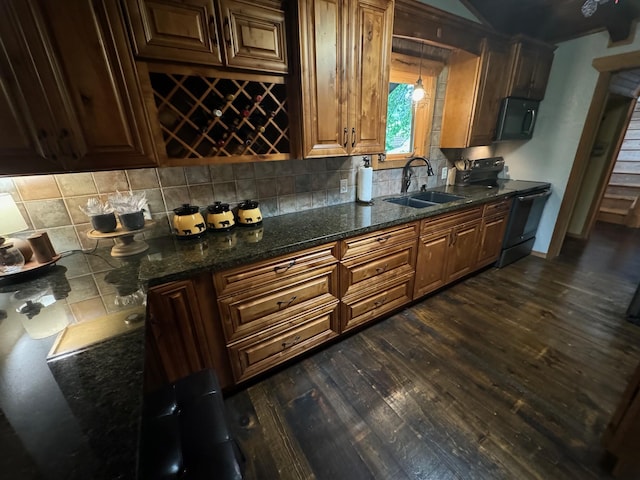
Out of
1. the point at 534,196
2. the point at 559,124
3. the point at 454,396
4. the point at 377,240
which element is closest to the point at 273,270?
the point at 377,240

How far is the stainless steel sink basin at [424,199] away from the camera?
2.50m

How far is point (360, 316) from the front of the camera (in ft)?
6.38

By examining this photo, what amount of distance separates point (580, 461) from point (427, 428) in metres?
0.67

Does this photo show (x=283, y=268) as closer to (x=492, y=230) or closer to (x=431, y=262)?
(x=431, y=262)

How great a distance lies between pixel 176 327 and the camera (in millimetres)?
1264

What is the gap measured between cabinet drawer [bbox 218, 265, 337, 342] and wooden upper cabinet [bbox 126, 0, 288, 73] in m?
1.17

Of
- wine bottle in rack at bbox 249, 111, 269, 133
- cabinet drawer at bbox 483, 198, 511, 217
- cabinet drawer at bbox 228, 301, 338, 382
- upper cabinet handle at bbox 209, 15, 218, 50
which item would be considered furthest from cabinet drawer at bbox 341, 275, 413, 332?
upper cabinet handle at bbox 209, 15, 218, 50

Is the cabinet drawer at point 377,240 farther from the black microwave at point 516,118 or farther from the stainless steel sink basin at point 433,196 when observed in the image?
the black microwave at point 516,118

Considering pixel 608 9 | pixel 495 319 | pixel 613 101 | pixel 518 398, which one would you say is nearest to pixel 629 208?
pixel 613 101

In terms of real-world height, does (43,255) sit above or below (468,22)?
below

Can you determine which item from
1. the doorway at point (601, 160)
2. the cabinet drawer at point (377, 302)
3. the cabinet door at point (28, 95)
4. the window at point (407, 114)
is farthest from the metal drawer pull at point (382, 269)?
the doorway at point (601, 160)

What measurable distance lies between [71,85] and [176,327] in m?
1.10

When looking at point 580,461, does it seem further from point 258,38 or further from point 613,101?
point 613,101

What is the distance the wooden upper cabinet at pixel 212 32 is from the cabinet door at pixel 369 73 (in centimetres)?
47
